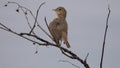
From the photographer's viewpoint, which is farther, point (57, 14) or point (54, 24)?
point (57, 14)

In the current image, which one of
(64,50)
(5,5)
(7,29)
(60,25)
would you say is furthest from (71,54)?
(60,25)

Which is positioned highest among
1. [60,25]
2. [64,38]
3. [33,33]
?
[33,33]

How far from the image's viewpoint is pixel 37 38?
0.95m

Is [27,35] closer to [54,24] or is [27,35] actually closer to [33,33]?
[33,33]

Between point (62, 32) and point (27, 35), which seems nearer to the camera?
point (27, 35)

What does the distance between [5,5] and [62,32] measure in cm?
65

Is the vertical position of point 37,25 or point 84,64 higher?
point 37,25

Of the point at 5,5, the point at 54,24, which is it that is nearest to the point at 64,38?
the point at 54,24

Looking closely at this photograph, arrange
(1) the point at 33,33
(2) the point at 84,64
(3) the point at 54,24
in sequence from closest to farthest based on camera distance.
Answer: (2) the point at 84,64, (1) the point at 33,33, (3) the point at 54,24

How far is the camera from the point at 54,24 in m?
1.75

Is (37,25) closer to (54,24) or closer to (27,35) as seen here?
(27,35)

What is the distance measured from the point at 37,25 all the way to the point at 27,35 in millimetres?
88

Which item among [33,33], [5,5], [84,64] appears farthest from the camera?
[5,5]

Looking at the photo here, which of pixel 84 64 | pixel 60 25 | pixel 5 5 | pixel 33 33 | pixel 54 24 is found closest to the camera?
pixel 84 64
